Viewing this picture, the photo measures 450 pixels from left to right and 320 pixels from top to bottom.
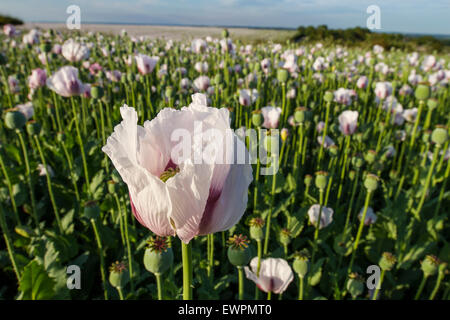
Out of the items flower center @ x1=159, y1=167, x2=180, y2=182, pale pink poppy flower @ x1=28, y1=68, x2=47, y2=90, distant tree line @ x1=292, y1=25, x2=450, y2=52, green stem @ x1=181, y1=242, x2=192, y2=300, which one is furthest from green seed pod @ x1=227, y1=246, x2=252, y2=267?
distant tree line @ x1=292, y1=25, x2=450, y2=52

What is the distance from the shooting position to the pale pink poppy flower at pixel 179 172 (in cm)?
53

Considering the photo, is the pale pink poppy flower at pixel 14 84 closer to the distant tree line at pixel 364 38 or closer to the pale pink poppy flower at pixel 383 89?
the pale pink poppy flower at pixel 383 89

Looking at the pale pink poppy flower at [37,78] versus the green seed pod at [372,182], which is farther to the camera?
the pale pink poppy flower at [37,78]

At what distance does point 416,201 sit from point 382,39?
38.4 ft

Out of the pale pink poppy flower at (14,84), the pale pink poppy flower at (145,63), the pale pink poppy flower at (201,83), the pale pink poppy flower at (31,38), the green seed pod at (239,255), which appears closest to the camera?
the green seed pod at (239,255)

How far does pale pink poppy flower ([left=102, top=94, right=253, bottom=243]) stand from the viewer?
53cm

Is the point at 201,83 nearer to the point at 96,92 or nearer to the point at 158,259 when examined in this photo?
the point at 96,92

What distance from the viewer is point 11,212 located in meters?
2.01

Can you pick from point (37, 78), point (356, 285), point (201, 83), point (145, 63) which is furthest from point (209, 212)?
point (37, 78)

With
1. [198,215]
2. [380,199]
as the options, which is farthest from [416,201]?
[198,215]

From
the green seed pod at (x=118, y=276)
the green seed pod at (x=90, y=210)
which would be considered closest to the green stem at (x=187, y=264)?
the green seed pod at (x=118, y=276)
